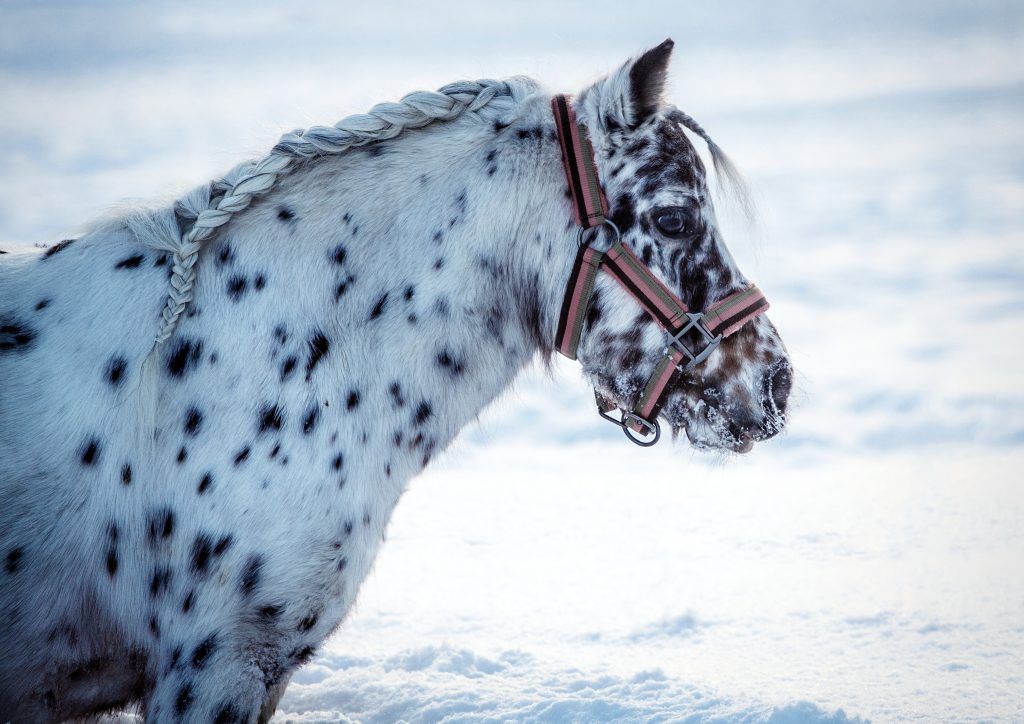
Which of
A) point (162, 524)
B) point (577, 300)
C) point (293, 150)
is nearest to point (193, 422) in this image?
point (162, 524)

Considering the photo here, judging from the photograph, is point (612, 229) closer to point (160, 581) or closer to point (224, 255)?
point (224, 255)

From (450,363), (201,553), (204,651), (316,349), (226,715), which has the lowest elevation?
(226,715)

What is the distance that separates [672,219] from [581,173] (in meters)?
0.29

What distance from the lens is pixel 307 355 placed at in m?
2.59

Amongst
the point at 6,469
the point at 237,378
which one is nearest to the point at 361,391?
the point at 237,378

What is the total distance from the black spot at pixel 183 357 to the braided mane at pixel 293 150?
48mm

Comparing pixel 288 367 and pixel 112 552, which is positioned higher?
pixel 288 367

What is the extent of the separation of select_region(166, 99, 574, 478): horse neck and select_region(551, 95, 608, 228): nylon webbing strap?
0.05 meters

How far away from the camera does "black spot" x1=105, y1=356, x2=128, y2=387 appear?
2576 millimetres

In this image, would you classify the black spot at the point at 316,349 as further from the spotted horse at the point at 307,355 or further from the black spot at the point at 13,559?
the black spot at the point at 13,559

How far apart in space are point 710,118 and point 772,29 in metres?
2.64

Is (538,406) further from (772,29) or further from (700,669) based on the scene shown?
(772,29)

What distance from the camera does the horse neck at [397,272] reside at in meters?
2.61

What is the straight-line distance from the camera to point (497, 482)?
6.38 m
